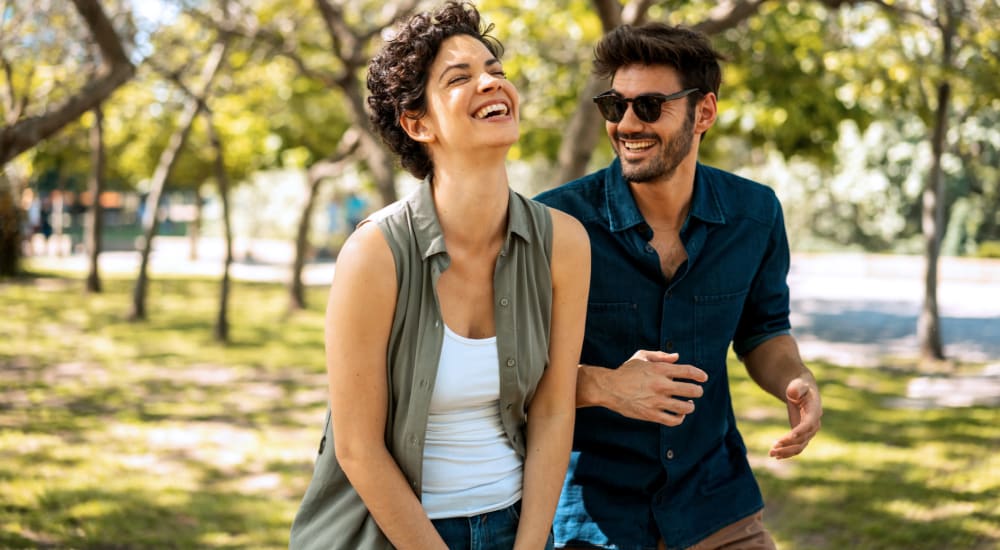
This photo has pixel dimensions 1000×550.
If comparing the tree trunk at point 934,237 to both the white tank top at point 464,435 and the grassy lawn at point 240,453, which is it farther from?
the white tank top at point 464,435

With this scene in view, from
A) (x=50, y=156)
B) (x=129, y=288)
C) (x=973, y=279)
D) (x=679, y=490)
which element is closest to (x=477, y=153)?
(x=679, y=490)

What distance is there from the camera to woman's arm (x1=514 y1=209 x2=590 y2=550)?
2.53m

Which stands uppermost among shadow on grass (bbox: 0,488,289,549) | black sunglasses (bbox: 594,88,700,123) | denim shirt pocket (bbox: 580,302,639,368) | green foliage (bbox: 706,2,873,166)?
green foliage (bbox: 706,2,873,166)

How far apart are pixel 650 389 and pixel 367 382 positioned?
2.33 feet

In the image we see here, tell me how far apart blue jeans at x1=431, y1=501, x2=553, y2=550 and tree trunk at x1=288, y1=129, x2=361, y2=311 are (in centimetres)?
1198

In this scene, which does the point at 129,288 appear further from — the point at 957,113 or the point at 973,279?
the point at 973,279

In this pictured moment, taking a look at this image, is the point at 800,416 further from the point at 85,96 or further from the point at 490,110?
the point at 85,96

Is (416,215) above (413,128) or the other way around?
the other way around

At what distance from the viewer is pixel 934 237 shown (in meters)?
12.2

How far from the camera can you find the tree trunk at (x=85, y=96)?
5684 millimetres

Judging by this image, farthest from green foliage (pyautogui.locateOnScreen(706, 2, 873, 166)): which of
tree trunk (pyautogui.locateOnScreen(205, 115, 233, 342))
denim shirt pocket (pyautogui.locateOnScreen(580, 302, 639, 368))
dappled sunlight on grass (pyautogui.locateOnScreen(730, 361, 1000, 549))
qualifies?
denim shirt pocket (pyautogui.locateOnScreen(580, 302, 639, 368))

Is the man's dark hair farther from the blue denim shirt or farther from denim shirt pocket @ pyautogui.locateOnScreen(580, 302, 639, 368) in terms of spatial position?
denim shirt pocket @ pyautogui.locateOnScreen(580, 302, 639, 368)

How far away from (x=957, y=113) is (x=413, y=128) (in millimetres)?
18706

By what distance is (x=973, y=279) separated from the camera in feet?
76.7
